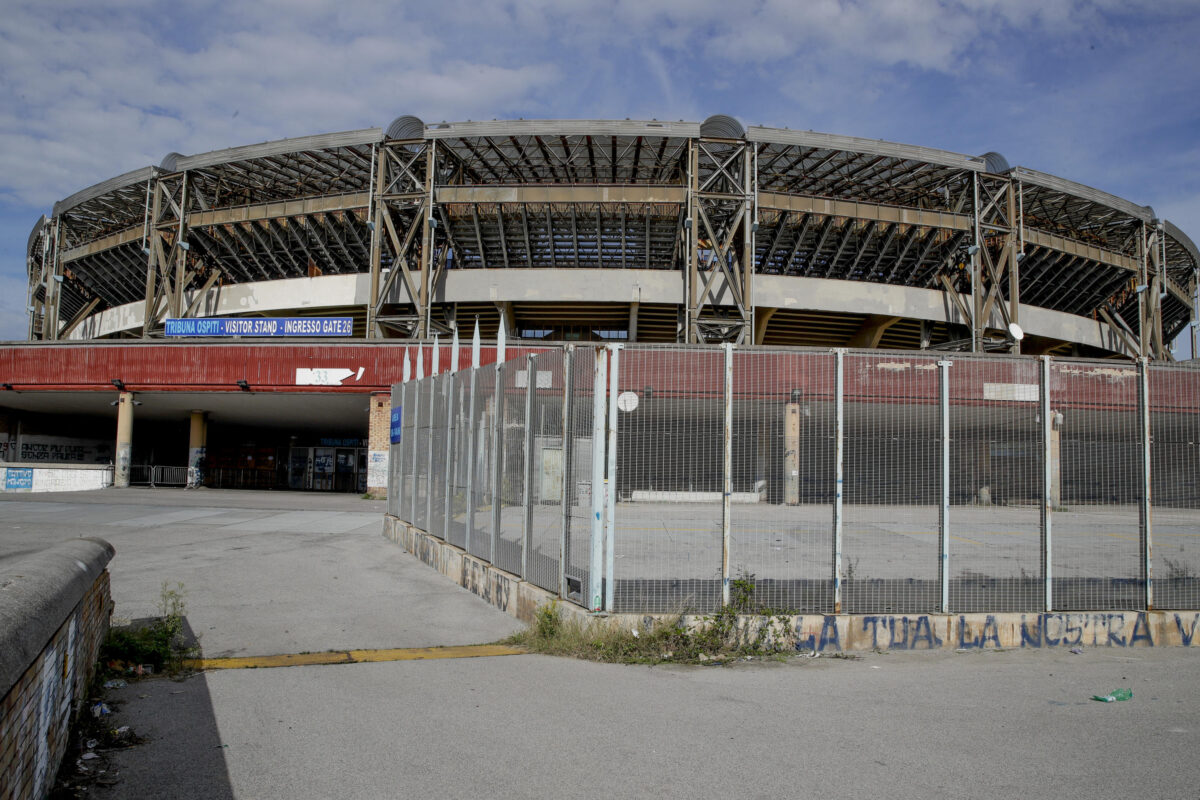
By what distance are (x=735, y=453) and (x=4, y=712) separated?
5289mm

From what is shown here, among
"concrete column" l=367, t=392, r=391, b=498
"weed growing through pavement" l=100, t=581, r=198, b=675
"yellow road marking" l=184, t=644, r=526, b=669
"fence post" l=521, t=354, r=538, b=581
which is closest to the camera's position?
"weed growing through pavement" l=100, t=581, r=198, b=675

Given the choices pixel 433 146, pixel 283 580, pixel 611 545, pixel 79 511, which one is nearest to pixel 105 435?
pixel 433 146

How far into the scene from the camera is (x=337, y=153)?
3469 centimetres

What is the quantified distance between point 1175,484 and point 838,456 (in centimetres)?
356

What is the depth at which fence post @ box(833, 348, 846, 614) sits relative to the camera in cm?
680

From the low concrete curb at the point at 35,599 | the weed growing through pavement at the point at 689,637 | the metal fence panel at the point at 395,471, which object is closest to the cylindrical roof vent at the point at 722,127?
the metal fence panel at the point at 395,471

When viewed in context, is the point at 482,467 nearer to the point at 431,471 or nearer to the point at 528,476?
the point at 528,476

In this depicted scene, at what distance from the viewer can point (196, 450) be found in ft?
106

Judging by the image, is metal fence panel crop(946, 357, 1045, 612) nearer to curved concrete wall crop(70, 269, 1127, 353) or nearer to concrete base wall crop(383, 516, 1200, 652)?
concrete base wall crop(383, 516, 1200, 652)

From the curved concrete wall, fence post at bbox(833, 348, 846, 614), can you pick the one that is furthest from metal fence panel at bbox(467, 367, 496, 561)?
the curved concrete wall

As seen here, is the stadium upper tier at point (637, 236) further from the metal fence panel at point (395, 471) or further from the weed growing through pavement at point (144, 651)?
the weed growing through pavement at point (144, 651)

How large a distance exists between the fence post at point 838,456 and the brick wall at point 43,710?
18.4 feet

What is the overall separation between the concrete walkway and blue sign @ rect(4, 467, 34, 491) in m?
26.9

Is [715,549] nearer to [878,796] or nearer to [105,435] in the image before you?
[878,796]
